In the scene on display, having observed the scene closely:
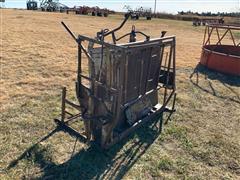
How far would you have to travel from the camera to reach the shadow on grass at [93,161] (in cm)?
337

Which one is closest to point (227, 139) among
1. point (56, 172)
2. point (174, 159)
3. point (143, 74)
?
point (174, 159)

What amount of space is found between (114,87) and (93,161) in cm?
106

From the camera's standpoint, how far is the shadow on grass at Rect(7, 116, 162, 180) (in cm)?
337

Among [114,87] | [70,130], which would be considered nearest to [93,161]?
[70,130]

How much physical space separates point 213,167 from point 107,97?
179 cm

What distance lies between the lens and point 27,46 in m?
10.4

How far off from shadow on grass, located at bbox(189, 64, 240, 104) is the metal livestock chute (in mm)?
2478

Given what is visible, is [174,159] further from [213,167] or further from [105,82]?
[105,82]

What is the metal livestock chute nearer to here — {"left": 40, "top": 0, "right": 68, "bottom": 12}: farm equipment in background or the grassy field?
the grassy field

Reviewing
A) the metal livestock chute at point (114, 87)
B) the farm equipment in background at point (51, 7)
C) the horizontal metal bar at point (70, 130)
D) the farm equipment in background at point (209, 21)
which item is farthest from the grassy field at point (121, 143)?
the farm equipment in background at point (51, 7)

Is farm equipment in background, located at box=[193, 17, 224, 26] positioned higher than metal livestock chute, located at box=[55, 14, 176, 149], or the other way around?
farm equipment in background, located at box=[193, 17, 224, 26]

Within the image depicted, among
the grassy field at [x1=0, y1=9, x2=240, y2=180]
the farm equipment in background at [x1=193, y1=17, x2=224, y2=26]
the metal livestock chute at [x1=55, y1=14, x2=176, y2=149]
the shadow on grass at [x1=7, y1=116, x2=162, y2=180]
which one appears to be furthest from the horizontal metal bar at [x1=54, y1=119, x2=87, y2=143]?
the farm equipment in background at [x1=193, y1=17, x2=224, y2=26]

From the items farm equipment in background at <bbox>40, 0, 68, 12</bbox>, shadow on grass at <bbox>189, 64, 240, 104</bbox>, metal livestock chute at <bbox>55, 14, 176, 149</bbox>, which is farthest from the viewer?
farm equipment in background at <bbox>40, 0, 68, 12</bbox>

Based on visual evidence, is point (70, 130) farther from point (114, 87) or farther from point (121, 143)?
point (114, 87)
